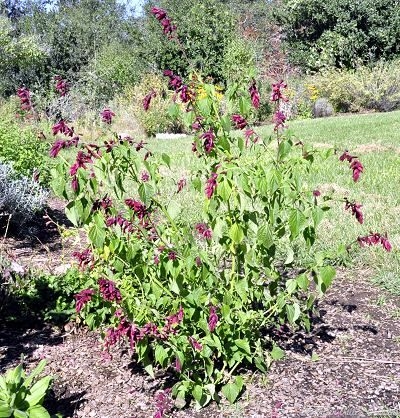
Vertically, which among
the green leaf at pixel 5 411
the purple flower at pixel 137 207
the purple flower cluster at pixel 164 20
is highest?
the purple flower cluster at pixel 164 20

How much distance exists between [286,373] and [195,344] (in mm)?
742

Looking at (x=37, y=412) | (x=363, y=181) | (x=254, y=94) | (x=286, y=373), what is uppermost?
(x=254, y=94)

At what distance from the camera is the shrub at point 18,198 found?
552 cm

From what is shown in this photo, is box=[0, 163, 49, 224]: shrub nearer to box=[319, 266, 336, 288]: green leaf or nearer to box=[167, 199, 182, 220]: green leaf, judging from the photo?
box=[167, 199, 182, 220]: green leaf

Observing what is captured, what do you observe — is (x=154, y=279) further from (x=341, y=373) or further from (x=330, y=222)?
(x=330, y=222)

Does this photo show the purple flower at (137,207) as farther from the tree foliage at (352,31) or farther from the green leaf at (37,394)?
the tree foliage at (352,31)

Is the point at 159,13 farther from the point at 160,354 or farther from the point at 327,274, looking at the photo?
the point at 160,354

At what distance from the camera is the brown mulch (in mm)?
2676

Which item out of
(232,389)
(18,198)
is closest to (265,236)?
(232,389)

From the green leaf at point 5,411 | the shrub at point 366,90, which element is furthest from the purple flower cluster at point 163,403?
the shrub at point 366,90

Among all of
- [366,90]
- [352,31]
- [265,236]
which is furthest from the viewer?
[352,31]

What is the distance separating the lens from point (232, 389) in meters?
2.60

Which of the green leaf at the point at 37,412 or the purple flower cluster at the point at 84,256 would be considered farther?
the purple flower cluster at the point at 84,256

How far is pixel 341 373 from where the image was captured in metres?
2.93
